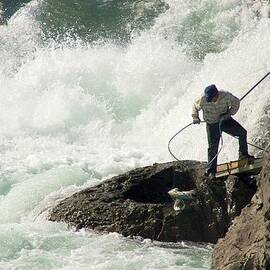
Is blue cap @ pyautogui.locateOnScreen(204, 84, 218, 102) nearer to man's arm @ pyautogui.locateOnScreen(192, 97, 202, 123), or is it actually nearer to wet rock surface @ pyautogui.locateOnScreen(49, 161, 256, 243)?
man's arm @ pyautogui.locateOnScreen(192, 97, 202, 123)

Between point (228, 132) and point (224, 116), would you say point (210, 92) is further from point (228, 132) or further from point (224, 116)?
point (228, 132)

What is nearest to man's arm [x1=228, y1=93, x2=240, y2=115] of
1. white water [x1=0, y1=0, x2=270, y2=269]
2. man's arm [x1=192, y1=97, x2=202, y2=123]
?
man's arm [x1=192, y1=97, x2=202, y2=123]

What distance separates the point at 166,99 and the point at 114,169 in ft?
11.8

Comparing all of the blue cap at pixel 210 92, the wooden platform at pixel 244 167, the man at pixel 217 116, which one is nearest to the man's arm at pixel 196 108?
the man at pixel 217 116

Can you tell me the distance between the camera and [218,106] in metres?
10.3

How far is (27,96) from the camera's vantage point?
60.4 ft

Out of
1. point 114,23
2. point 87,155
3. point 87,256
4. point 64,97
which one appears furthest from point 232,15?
point 87,256

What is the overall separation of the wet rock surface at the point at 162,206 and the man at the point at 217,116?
19.3 inches

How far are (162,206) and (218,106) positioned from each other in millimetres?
1758

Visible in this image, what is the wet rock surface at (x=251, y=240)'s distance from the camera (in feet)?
25.5

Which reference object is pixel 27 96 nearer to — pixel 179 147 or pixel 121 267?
pixel 179 147

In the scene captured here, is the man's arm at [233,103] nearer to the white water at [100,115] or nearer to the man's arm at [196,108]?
the man's arm at [196,108]

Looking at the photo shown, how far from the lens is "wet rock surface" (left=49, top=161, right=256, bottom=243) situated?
1045 cm

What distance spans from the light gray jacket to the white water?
1968mm
